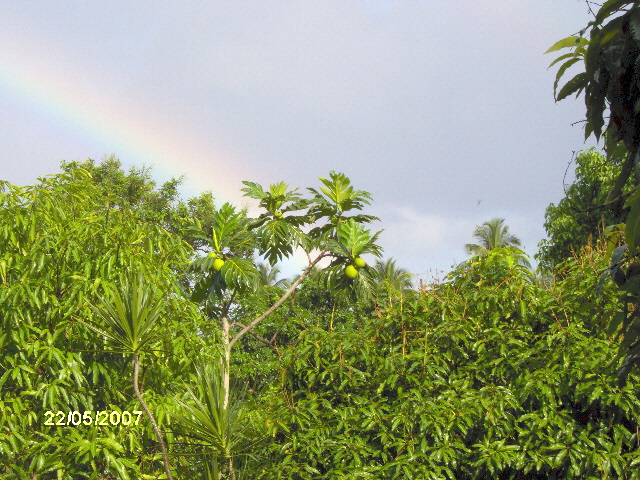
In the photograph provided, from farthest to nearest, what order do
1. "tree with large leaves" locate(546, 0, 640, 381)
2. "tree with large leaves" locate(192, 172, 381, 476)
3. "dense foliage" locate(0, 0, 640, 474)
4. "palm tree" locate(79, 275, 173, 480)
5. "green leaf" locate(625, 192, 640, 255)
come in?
"tree with large leaves" locate(192, 172, 381, 476) < "dense foliage" locate(0, 0, 640, 474) < "palm tree" locate(79, 275, 173, 480) < "tree with large leaves" locate(546, 0, 640, 381) < "green leaf" locate(625, 192, 640, 255)

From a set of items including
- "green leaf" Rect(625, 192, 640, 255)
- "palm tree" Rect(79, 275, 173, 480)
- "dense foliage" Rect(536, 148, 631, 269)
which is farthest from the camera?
"dense foliage" Rect(536, 148, 631, 269)

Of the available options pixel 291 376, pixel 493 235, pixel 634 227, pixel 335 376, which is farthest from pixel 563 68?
pixel 493 235

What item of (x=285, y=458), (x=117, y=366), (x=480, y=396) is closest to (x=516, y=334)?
(x=480, y=396)

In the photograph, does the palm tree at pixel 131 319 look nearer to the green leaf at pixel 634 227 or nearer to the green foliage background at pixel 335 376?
the green foliage background at pixel 335 376

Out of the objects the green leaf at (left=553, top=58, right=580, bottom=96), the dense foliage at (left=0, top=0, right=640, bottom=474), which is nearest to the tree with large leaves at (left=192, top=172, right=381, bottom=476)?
the dense foliage at (left=0, top=0, right=640, bottom=474)

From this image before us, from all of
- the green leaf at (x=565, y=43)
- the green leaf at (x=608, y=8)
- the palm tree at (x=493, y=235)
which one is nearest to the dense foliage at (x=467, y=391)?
the green leaf at (x=565, y=43)

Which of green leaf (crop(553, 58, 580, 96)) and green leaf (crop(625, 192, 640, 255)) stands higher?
green leaf (crop(553, 58, 580, 96))

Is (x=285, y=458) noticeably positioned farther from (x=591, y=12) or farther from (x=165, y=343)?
(x=591, y=12)

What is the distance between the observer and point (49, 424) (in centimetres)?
520

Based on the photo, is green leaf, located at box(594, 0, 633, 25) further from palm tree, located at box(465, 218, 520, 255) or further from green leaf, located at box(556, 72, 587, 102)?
palm tree, located at box(465, 218, 520, 255)

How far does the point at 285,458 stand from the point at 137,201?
17021 millimetres

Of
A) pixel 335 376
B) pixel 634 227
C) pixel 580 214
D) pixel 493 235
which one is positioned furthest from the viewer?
pixel 493 235

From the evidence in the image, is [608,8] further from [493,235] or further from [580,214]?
[493,235]

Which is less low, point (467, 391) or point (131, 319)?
point (131, 319)
